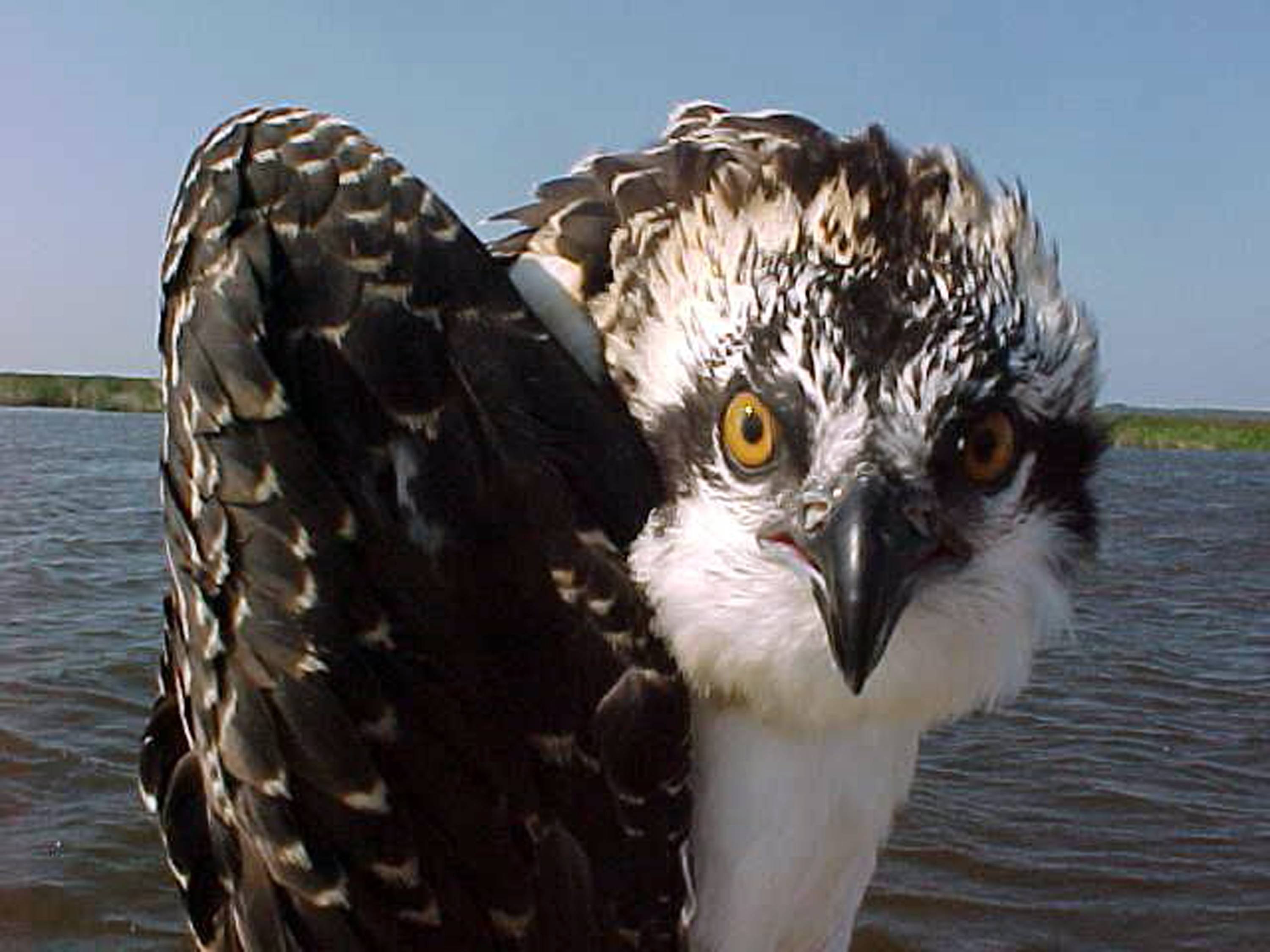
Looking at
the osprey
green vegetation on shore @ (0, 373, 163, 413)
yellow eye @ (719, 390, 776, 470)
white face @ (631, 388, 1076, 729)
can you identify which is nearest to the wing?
the osprey

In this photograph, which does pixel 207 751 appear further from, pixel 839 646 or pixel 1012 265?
pixel 1012 265

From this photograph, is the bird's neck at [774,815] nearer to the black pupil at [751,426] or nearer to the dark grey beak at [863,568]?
the dark grey beak at [863,568]

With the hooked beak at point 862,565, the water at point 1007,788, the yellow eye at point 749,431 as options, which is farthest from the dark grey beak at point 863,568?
the water at point 1007,788

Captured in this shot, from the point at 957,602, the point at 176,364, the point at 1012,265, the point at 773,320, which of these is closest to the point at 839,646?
the point at 957,602

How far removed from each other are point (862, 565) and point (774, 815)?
90 centimetres

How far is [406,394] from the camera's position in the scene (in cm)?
317

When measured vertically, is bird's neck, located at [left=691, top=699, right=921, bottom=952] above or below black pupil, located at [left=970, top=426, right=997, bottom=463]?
below

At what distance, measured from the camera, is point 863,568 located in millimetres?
2881

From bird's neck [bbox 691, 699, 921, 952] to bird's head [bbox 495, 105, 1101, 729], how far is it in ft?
0.43

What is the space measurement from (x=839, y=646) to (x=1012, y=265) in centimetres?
99

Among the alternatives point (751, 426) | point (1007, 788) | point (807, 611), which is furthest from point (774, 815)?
point (1007, 788)

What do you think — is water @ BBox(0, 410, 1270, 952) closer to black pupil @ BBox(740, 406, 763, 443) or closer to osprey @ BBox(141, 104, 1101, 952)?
Answer: osprey @ BBox(141, 104, 1101, 952)

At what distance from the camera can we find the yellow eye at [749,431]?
10.1 ft

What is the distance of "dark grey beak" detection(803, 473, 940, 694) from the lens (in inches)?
114
